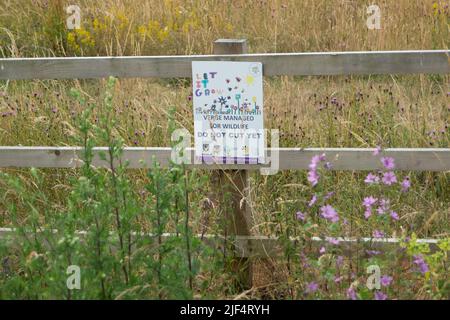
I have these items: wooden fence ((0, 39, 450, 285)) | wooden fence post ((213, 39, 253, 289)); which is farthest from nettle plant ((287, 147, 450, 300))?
wooden fence post ((213, 39, 253, 289))

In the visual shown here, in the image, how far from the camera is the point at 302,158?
13.1ft

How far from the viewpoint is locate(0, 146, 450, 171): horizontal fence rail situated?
154 inches

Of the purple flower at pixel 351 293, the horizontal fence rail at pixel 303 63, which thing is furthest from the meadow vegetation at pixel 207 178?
the horizontal fence rail at pixel 303 63

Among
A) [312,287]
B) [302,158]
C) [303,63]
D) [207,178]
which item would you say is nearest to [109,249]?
[207,178]

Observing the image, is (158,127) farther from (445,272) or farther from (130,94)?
(445,272)

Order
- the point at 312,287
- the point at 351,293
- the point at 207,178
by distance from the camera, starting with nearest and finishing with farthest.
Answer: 1. the point at 351,293
2. the point at 312,287
3. the point at 207,178

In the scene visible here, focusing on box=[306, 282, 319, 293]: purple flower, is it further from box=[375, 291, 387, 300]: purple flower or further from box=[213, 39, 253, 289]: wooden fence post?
box=[213, 39, 253, 289]: wooden fence post

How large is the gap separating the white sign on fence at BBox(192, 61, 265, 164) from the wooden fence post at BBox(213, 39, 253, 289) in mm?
107

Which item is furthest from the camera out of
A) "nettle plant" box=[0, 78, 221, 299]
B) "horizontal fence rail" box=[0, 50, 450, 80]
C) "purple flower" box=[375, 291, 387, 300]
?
"horizontal fence rail" box=[0, 50, 450, 80]

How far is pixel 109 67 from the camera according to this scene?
13.5 ft

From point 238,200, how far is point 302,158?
1.30 ft

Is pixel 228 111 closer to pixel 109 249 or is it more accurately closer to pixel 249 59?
pixel 249 59
